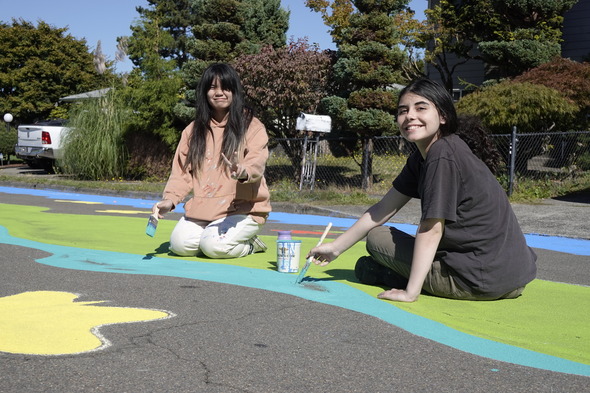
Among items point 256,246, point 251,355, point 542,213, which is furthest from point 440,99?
point 542,213

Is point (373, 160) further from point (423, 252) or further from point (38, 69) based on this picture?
point (38, 69)

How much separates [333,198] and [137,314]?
9.42 meters

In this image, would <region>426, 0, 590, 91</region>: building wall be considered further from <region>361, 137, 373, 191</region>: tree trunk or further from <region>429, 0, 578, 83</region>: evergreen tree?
<region>361, 137, 373, 191</region>: tree trunk

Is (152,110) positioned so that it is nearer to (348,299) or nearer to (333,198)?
(333,198)

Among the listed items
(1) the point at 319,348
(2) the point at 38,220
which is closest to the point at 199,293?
(1) the point at 319,348

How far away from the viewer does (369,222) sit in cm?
465

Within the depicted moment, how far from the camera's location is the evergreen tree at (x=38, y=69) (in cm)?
3781

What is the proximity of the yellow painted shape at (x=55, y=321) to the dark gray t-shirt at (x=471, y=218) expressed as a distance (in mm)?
1670

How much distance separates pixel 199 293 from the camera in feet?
14.5

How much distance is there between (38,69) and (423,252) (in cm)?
3797

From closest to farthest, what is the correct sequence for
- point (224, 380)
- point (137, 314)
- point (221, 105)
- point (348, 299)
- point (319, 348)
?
point (224, 380), point (319, 348), point (137, 314), point (348, 299), point (221, 105)

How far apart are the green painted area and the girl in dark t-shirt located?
15cm

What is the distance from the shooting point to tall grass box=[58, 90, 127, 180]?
18.5 metres

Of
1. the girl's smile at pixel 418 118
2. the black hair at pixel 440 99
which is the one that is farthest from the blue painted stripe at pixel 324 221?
the girl's smile at pixel 418 118
